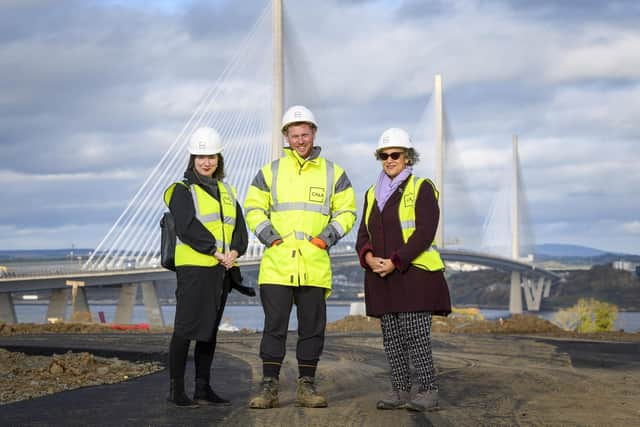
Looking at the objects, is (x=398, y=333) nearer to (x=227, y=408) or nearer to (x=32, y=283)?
(x=227, y=408)

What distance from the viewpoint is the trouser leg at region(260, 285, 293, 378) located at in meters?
5.79

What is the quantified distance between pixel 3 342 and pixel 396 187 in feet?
27.1

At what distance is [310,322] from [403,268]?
2.05ft

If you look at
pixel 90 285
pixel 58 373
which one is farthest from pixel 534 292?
pixel 58 373

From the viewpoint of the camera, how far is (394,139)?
19.6ft

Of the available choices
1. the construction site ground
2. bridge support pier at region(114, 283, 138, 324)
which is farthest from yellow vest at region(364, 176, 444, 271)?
bridge support pier at region(114, 283, 138, 324)

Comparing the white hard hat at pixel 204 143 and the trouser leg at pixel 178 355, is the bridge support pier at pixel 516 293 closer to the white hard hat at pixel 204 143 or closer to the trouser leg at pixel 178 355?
the white hard hat at pixel 204 143

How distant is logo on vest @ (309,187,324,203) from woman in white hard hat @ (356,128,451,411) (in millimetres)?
345

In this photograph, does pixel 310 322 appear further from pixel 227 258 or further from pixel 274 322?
pixel 227 258


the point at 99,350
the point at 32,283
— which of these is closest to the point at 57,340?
the point at 99,350

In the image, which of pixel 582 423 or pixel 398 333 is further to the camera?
pixel 398 333

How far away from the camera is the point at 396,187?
19.6 feet

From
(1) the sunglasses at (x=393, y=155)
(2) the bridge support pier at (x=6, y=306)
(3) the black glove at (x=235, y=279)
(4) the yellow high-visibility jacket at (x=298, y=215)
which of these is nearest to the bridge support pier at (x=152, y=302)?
(2) the bridge support pier at (x=6, y=306)

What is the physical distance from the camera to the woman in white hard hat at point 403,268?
18.9ft
